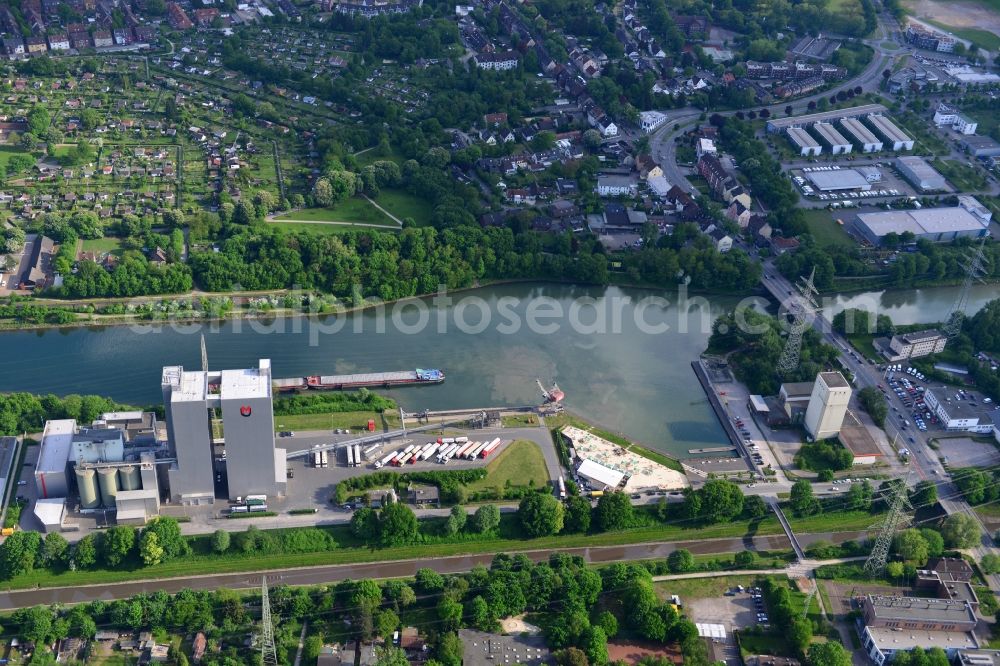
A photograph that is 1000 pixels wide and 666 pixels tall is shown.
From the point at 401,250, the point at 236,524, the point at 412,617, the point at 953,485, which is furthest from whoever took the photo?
the point at 401,250

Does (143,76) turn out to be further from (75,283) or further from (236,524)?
(236,524)

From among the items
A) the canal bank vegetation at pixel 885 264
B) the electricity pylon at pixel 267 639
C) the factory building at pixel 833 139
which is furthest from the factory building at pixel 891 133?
the electricity pylon at pixel 267 639

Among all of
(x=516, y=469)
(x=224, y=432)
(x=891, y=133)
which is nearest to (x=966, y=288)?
(x=891, y=133)

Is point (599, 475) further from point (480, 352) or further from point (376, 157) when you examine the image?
point (376, 157)

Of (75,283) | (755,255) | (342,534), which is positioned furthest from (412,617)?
(755,255)

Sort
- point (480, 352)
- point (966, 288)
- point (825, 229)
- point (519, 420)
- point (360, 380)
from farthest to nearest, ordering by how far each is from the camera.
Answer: point (825, 229) → point (966, 288) → point (480, 352) → point (360, 380) → point (519, 420)

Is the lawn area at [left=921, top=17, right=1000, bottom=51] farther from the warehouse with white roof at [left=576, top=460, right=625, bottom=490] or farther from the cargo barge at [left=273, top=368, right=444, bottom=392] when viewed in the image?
the warehouse with white roof at [left=576, top=460, right=625, bottom=490]
